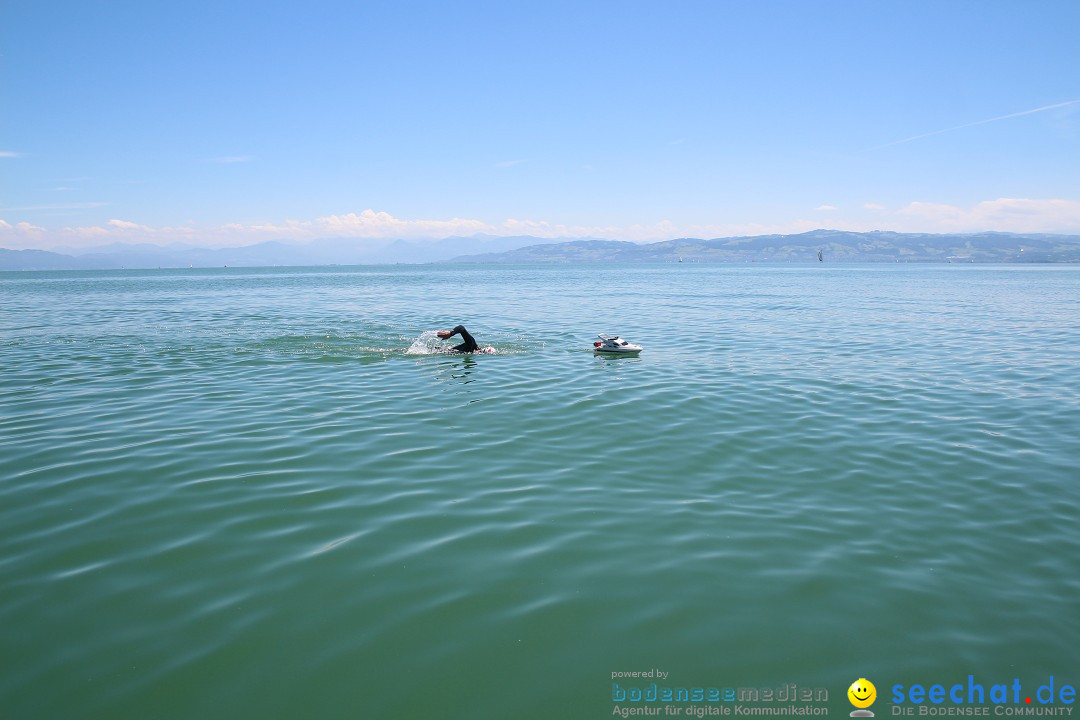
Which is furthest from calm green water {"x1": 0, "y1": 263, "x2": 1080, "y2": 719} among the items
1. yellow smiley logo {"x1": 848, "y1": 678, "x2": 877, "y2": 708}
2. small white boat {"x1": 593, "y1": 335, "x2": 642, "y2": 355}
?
small white boat {"x1": 593, "y1": 335, "x2": 642, "y2": 355}

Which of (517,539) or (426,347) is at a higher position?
(426,347)

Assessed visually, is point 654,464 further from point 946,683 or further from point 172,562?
point 172,562

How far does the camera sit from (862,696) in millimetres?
5477

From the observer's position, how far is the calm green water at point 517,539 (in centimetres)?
570

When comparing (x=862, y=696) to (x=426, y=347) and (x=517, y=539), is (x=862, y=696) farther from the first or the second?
(x=426, y=347)

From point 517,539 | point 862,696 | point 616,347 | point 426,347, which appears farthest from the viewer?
point 426,347

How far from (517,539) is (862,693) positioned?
4.20 meters

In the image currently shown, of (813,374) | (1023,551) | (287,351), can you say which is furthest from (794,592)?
(287,351)

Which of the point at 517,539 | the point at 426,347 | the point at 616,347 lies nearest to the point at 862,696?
the point at 517,539

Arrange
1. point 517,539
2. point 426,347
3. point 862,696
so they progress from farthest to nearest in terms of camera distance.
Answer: point 426,347
point 517,539
point 862,696

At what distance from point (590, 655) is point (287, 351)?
2093 cm

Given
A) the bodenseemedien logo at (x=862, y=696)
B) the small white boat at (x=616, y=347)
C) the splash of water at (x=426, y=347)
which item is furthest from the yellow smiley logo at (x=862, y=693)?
the splash of water at (x=426, y=347)

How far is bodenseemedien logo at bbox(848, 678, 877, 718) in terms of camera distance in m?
5.33

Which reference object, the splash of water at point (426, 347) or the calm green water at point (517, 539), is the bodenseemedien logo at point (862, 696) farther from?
the splash of water at point (426, 347)
